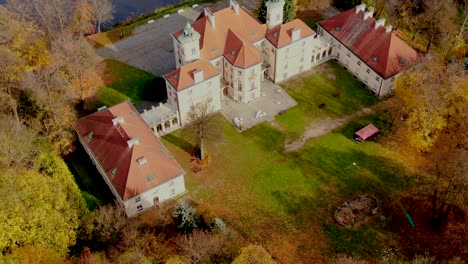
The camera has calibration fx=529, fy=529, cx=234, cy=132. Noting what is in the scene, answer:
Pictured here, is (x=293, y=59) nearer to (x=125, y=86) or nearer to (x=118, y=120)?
(x=125, y=86)

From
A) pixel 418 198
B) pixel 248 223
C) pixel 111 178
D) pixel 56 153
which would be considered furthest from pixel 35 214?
pixel 418 198

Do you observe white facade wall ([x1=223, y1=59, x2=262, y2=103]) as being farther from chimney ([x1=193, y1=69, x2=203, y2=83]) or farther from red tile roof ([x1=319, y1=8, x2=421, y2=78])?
red tile roof ([x1=319, y1=8, x2=421, y2=78])

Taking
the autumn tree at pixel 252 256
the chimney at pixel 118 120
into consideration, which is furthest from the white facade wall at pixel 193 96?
the autumn tree at pixel 252 256

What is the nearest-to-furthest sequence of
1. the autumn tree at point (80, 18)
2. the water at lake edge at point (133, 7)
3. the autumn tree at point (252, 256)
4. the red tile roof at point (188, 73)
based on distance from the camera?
the autumn tree at point (252, 256) → the red tile roof at point (188, 73) → the autumn tree at point (80, 18) → the water at lake edge at point (133, 7)

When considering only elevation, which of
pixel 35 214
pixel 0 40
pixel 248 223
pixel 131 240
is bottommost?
pixel 248 223

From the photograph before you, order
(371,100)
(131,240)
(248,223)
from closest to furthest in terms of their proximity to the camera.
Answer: (131,240), (248,223), (371,100)

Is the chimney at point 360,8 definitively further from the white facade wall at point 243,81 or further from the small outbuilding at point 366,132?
the small outbuilding at point 366,132

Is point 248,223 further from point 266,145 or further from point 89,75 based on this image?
point 89,75

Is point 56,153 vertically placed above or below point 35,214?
below
